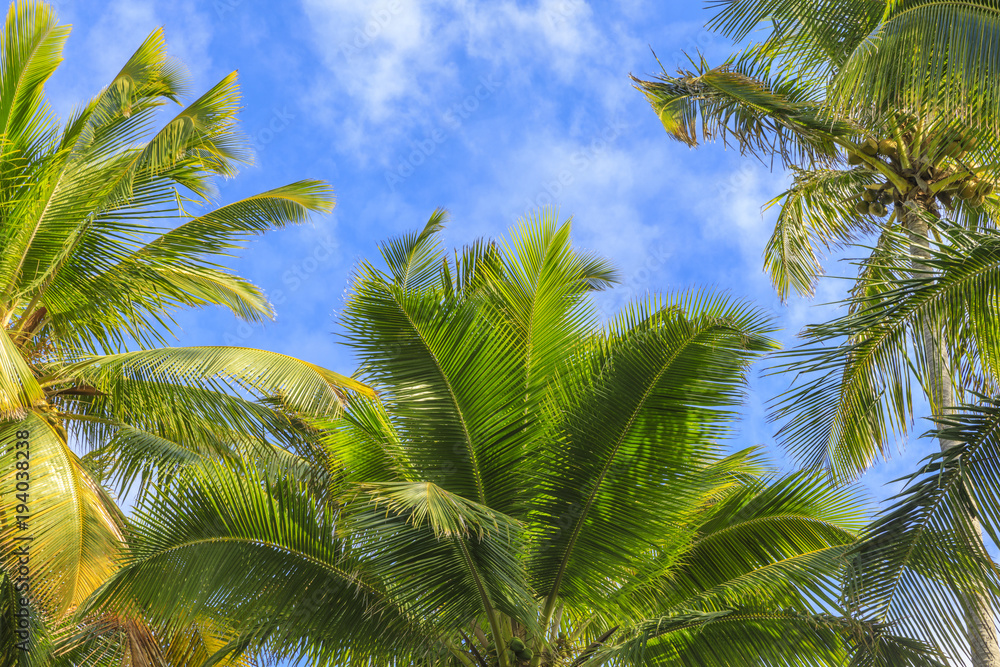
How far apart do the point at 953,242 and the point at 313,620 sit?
201 inches

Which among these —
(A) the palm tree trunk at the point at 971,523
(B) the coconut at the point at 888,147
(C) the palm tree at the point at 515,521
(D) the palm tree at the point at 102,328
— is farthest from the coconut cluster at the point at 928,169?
(D) the palm tree at the point at 102,328

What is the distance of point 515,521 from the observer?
6.04 meters

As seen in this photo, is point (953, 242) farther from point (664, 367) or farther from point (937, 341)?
point (664, 367)

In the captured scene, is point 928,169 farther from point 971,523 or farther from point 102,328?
point 102,328

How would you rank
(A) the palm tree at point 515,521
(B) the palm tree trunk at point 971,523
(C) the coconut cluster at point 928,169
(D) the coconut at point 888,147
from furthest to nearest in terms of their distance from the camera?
(D) the coconut at point 888,147 → (C) the coconut cluster at point 928,169 → (A) the palm tree at point 515,521 → (B) the palm tree trunk at point 971,523

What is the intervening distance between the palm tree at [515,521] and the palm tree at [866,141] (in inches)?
37.6

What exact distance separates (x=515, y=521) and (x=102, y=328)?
5603mm

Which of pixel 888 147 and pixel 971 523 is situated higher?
pixel 888 147

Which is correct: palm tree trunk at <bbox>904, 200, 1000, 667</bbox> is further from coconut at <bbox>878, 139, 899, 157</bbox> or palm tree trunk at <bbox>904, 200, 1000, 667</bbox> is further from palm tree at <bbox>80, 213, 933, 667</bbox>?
coconut at <bbox>878, 139, 899, 157</bbox>

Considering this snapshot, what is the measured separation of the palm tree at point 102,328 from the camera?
7.76m

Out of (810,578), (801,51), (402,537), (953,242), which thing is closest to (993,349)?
(953,242)

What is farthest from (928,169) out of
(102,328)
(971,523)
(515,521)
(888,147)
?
(102,328)

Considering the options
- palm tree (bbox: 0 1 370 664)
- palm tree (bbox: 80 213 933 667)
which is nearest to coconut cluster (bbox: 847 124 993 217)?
palm tree (bbox: 80 213 933 667)

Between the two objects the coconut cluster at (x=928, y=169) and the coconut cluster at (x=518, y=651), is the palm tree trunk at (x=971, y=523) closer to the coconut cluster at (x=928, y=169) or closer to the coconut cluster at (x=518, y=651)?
the coconut cluster at (x=928, y=169)
